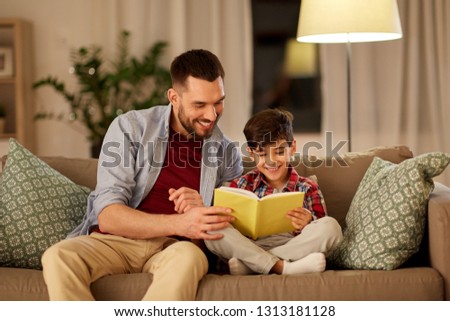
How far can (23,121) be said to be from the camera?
5148 millimetres

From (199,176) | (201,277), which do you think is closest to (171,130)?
(199,176)

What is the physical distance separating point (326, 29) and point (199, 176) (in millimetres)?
1291

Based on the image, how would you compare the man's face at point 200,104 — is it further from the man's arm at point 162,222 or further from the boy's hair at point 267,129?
the man's arm at point 162,222

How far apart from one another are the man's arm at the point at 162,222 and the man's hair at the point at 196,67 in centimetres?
50

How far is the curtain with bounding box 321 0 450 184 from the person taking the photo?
5121mm

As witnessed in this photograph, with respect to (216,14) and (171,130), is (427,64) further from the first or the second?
(171,130)

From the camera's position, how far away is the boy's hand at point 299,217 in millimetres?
2365

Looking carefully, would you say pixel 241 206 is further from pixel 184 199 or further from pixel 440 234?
pixel 440 234

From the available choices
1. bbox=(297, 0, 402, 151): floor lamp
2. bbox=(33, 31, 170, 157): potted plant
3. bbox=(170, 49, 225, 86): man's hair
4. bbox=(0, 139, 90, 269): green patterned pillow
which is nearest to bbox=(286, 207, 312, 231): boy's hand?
bbox=(170, 49, 225, 86): man's hair

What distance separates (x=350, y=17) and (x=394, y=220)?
4.72ft

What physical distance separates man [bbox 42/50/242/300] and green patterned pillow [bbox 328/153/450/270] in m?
0.45

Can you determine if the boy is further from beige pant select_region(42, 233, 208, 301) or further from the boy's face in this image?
beige pant select_region(42, 233, 208, 301)

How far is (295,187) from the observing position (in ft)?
8.53
